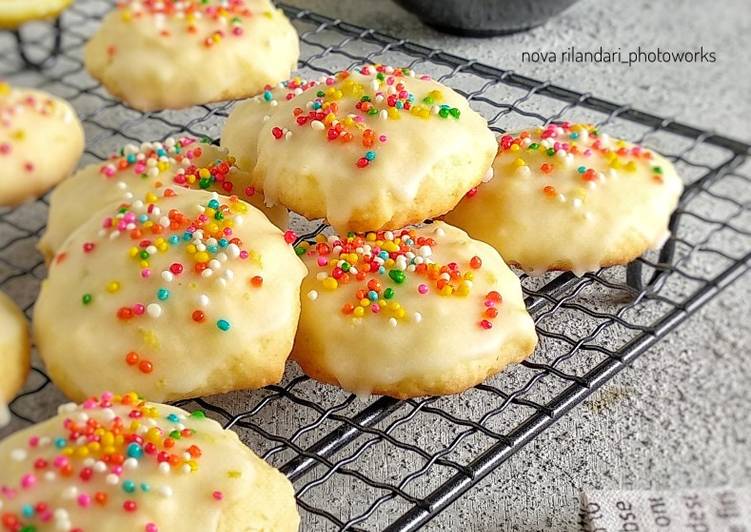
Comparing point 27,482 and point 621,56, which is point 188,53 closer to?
point 27,482

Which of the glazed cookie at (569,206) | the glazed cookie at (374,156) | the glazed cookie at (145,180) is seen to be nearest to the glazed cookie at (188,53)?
the glazed cookie at (145,180)

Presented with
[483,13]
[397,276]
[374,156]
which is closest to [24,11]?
[483,13]

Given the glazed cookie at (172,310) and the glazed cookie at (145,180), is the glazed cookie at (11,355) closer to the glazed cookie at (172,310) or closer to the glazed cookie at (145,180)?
the glazed cookie at (172,310)

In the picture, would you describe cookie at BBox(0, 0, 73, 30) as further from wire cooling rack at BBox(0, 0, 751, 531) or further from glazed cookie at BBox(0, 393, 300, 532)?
glazed cookie at BBox(0, 393, 300, 532)

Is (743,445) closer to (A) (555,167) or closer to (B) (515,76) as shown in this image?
(A) (555,167)

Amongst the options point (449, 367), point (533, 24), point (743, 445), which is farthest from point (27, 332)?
point (533, 24)

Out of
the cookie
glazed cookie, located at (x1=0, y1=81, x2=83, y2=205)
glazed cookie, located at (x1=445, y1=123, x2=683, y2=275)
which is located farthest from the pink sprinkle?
the cookie
